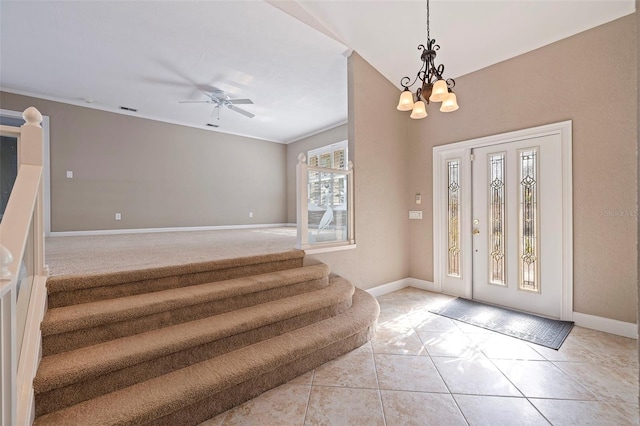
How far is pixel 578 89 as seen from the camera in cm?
277

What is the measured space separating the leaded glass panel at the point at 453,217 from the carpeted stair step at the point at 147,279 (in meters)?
2.51

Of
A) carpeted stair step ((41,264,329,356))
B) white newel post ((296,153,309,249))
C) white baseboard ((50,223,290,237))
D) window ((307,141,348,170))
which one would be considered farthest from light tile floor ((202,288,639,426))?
white baseboard ((50,223,290,237))

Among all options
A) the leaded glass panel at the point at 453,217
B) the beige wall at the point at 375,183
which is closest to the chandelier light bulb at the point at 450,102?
the beige wall at the point at 375,183

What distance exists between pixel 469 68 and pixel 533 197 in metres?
1.86

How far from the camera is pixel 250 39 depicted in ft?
10.8

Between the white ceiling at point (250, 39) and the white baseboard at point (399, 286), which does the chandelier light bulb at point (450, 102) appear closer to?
the white ceiling at point (250, 39)

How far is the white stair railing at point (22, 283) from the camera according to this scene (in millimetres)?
998

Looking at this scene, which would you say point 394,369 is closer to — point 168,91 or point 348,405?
point 348,405

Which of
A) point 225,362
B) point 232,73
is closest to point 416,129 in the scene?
point 232,73

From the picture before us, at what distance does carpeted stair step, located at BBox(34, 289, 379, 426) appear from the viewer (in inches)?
54.2

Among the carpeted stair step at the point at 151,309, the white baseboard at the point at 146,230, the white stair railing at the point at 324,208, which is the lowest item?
the carpeted stair step at the point at 151,309

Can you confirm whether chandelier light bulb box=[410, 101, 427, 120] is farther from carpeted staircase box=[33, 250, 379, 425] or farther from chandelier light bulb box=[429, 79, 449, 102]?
carpeted staircase box=[33, 250, 379, 425]

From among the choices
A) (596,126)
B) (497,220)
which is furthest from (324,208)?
(596,126)

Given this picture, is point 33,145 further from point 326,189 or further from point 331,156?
point 331,156
